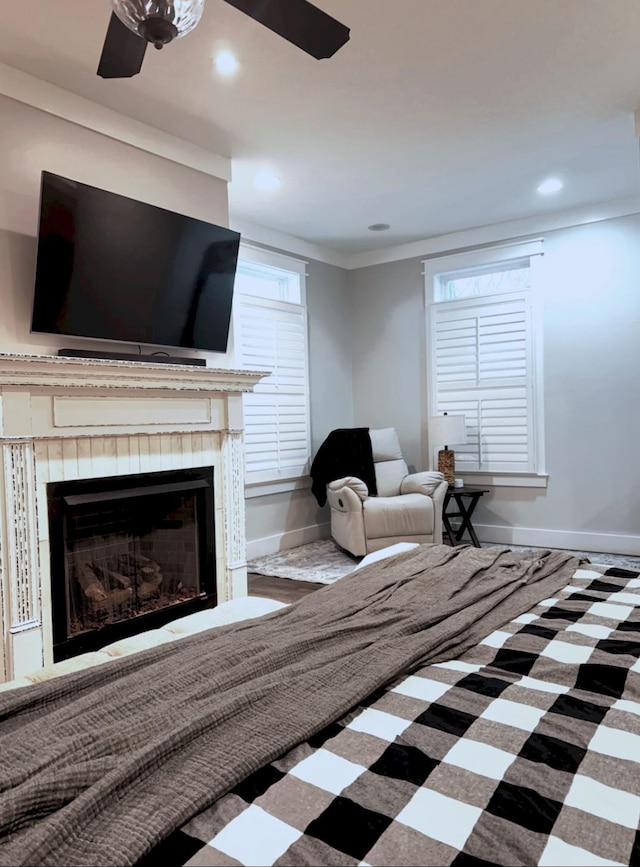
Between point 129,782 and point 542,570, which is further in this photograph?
point 542,570

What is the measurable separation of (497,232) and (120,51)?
406cm

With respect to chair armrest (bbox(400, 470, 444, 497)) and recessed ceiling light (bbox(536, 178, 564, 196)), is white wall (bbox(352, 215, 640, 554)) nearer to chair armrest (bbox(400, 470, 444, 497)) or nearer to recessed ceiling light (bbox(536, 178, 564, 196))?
recessed ceiling light (bbox(536, 178, 564, 196))

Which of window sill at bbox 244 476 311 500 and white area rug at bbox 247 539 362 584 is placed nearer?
white area rug at bbox 247 539 362 584

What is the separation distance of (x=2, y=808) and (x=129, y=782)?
161 mm

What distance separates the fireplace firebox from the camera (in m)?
2.81

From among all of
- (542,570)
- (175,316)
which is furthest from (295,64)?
(542,570)

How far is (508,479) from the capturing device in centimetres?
532

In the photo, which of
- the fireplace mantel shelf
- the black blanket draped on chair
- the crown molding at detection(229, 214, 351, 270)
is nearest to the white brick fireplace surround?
the fireplace mantel shelf

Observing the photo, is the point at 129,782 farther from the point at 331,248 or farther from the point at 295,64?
the point at 331,248

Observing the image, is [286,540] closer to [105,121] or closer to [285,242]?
[285,242]

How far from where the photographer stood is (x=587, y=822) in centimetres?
79

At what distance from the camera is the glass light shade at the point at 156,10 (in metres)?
1.43

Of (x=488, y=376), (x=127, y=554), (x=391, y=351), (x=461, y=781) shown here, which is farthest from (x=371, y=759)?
(x=391, y=351)

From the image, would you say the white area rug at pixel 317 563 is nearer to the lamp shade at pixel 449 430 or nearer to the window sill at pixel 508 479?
the window sill at pixel 508 479
